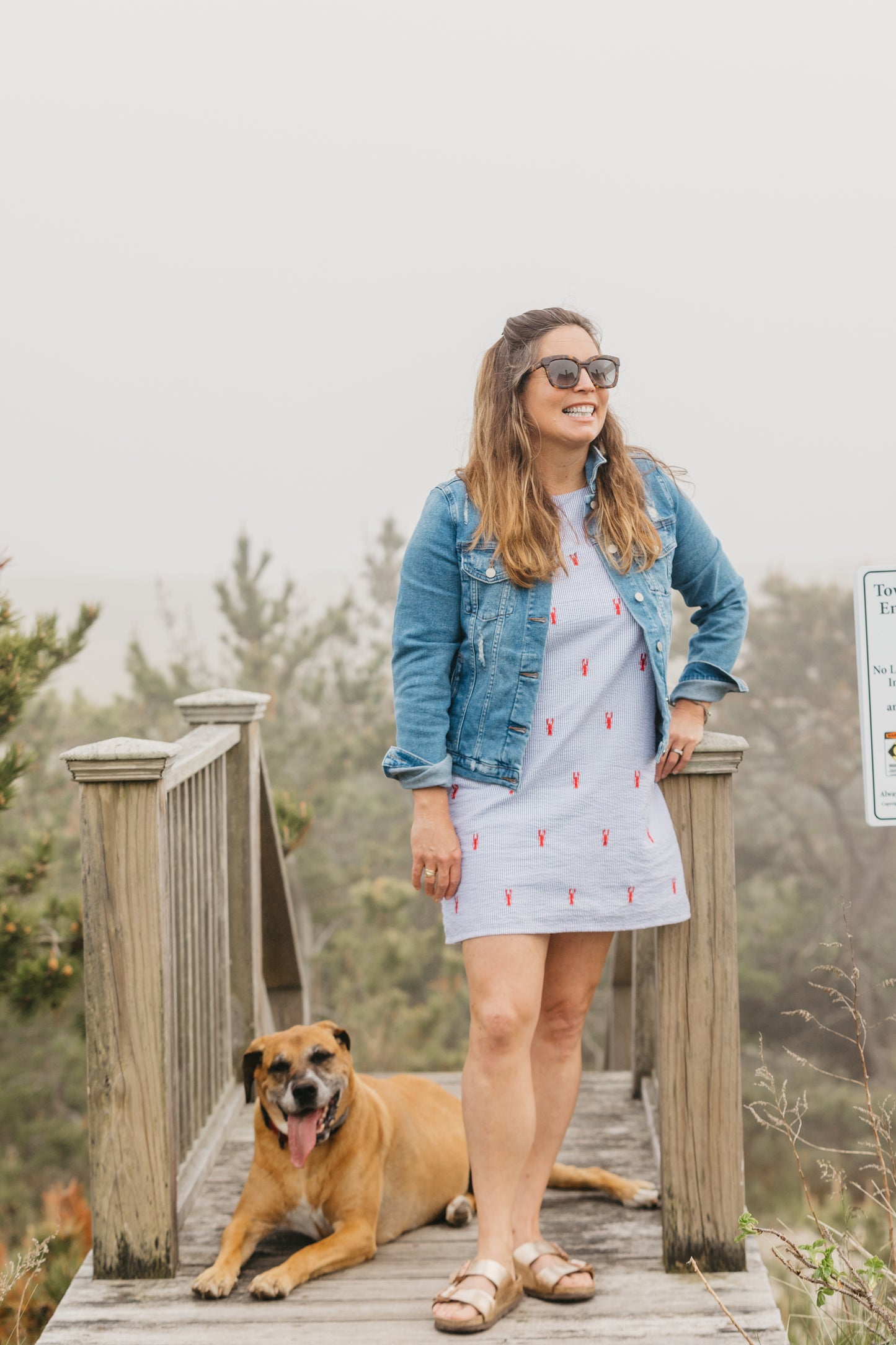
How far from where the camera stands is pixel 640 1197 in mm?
2859

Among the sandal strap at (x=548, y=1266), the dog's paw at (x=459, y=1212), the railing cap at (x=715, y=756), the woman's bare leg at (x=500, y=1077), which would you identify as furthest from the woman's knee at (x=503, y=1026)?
the dog's paw at (x=459, y=1212)

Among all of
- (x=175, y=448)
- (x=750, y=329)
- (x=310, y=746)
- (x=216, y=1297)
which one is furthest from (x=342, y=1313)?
(x=750, y=329)

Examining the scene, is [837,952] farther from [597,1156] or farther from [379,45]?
[379,45]

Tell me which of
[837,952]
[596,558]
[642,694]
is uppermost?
[596,558]

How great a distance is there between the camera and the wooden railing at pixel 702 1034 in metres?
2.45

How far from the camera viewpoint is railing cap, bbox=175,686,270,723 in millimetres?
3691

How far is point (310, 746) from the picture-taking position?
13.6 meters

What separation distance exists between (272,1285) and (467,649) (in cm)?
125

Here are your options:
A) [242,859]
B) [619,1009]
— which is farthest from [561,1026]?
[619,1009]

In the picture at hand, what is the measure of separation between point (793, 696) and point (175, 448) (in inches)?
452

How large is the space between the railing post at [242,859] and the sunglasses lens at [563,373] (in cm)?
171

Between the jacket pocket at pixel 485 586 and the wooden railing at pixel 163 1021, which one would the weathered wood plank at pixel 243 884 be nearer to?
the wooden railing at pixel 163 1021

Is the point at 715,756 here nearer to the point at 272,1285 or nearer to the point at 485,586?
the point at 485,586

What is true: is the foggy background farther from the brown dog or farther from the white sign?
the white sign
